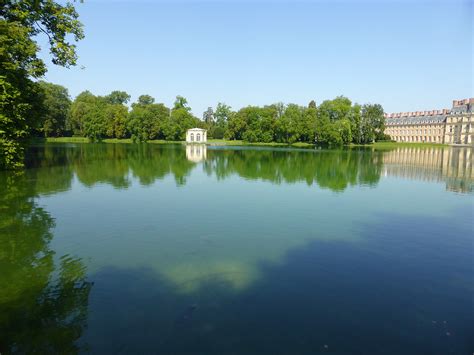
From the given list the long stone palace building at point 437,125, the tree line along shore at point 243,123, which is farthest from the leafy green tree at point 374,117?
the long stone palace building at point 437,125

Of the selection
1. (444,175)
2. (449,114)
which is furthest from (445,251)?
(449,114)

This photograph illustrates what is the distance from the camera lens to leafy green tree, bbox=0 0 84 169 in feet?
68.1

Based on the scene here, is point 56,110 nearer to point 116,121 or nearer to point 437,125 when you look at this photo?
point 116,121

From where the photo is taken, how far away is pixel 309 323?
6383mm

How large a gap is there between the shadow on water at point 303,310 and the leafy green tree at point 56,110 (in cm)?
8842

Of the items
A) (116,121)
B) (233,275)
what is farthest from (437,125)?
(233,275)

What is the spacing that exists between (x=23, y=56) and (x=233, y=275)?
2231cm

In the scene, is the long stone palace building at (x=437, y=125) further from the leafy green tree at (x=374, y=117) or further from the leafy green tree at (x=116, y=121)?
the leafy green tree at (x=116, y=121)

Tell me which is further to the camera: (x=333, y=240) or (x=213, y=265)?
(x=333, y=240)

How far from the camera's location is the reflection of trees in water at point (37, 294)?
5695 millimetres

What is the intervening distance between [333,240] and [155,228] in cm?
625

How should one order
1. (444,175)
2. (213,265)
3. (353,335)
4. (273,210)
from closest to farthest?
(353,335) < (213,265) < (273,210) < (444,175)

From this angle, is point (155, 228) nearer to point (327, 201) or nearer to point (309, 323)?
point (309, 323)

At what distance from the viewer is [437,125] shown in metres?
118
